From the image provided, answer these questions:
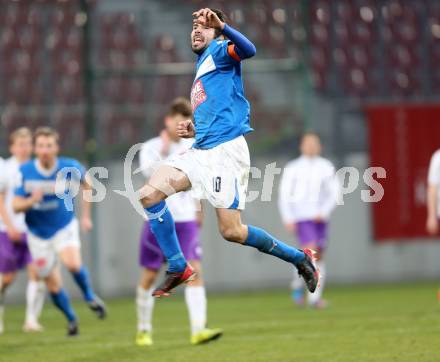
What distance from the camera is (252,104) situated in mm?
15938


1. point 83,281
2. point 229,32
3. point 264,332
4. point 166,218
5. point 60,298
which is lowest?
point 264,332

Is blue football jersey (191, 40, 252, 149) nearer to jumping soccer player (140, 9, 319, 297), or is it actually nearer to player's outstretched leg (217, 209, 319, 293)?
jumping soccer player (140, 9, 319, 297)

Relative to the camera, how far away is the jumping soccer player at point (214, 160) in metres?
7.68

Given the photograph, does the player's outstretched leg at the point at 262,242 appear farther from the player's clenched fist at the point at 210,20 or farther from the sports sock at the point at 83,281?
the sports sock at the point at 83,281

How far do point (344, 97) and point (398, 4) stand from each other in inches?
74.1

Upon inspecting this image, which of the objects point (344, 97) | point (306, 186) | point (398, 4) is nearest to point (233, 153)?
point (306, 186)

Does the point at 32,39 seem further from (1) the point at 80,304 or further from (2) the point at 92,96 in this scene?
(1) the point at 80,304

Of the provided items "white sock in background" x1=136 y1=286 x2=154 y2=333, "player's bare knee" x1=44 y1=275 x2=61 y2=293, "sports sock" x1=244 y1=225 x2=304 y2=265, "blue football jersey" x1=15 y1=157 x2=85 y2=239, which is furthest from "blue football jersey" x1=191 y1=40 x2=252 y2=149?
"player's bare knee" x1=44 y1=275 x2=61 y2=293

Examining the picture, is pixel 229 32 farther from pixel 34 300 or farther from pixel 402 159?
pixel 402 159

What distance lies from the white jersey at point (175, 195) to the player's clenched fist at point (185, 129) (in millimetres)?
1734

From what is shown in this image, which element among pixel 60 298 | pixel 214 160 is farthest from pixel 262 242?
pixel 60 298

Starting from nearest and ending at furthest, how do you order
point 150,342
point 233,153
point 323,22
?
point 233,153 → point 150,342 → point 323,22

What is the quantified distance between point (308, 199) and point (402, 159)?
114 inches

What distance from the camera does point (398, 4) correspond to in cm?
1711
